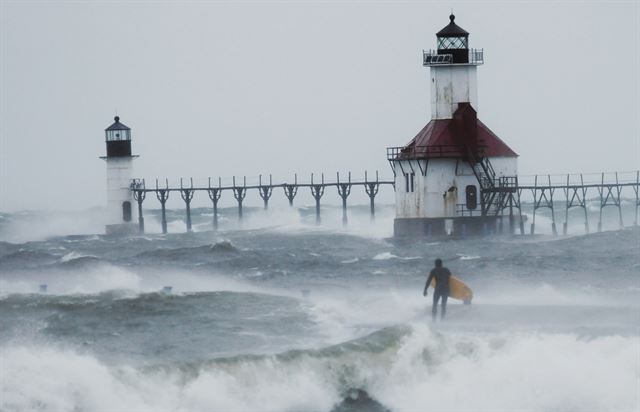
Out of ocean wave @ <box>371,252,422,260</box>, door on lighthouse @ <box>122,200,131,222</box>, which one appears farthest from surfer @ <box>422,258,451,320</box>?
door on lighthouse @ <box>122,200,131,222</box>

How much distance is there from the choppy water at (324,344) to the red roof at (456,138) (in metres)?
15.1

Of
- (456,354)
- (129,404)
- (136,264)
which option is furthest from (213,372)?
(136,264)

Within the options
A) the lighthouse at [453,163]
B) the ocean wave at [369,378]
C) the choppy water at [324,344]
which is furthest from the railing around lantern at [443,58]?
the ocean wave at [369,378]

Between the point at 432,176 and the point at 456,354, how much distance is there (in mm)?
34667

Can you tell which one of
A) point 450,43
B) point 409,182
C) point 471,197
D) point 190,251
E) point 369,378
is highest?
point 450,43

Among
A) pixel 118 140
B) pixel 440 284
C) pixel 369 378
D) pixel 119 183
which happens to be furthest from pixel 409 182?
pixel 369 378

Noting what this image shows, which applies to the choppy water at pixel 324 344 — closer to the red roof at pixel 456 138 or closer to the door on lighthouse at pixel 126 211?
the red roof at pixel 456 138

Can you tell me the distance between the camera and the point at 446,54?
5919 centimetres

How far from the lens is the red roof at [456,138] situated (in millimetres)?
56906

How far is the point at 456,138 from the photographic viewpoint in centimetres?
5731

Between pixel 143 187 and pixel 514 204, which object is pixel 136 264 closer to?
pixel 514 204

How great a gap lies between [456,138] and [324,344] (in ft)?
112

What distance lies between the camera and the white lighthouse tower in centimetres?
7269

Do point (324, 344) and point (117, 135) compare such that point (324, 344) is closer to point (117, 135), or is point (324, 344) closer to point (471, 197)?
point (471, 197)
